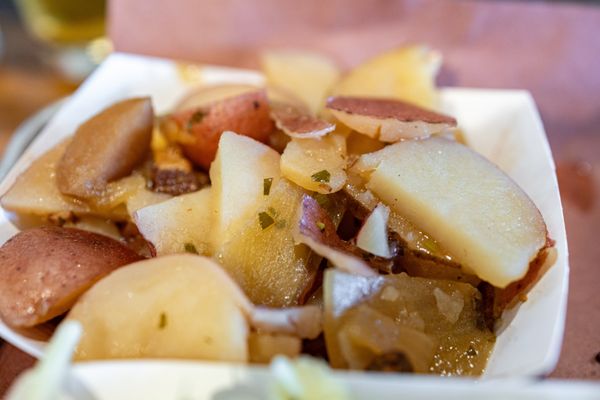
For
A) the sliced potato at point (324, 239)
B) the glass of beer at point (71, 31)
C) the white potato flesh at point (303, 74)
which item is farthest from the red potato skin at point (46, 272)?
the glass of beer at point (71, 31)

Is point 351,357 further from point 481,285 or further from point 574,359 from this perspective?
point 574,359

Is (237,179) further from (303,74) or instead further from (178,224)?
(303,74)

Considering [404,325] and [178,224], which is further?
[178,224]

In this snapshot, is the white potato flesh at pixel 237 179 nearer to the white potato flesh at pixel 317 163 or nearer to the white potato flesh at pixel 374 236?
the white potato flesh at pixel 317 163

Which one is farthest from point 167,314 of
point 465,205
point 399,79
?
point 399,79

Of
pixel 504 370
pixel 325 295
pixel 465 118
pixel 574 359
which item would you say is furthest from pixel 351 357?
pixel 465 118
